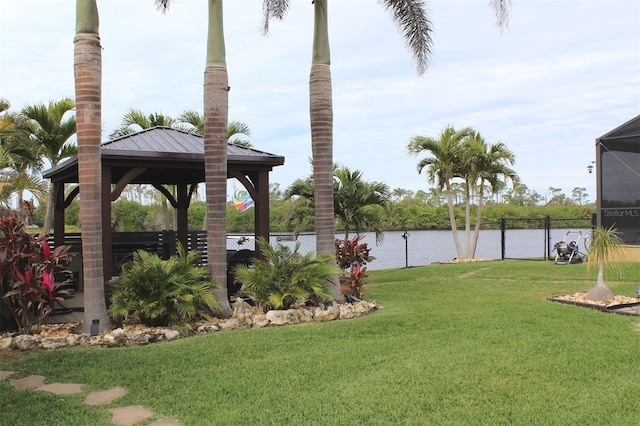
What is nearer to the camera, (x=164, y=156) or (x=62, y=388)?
(x=62, y=388)

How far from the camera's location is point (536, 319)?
7.09 m

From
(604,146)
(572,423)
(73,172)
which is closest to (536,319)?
(572,423)

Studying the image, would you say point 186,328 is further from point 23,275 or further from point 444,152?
point 444,152

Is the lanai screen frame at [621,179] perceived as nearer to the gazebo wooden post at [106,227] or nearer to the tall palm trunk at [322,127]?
the tall palm trunk at [322,127]

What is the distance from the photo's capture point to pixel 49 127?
15555 millimetres

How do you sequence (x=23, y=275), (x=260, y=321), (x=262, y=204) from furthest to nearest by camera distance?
(x=262, y=204) → (x=260, y=321) → (x=23, y=275)

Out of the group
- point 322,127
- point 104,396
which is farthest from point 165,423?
point 322,127

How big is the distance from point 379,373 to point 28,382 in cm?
316

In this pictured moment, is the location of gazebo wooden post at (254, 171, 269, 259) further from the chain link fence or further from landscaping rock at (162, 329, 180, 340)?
the chain link fence

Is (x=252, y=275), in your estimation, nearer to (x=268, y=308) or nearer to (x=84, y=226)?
(x=268, y=308)

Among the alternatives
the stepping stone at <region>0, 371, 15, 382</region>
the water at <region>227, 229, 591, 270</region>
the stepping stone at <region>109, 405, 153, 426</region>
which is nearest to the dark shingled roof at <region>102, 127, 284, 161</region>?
the stepping stone at <region>0, 371, 15, 382</region>

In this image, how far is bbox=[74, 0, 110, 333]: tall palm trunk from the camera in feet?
22.5

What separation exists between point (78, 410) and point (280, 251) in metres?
4.32

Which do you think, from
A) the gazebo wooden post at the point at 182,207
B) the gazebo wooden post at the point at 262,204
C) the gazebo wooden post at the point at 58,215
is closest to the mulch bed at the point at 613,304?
the gazebo wooden post at the point at 262,204
